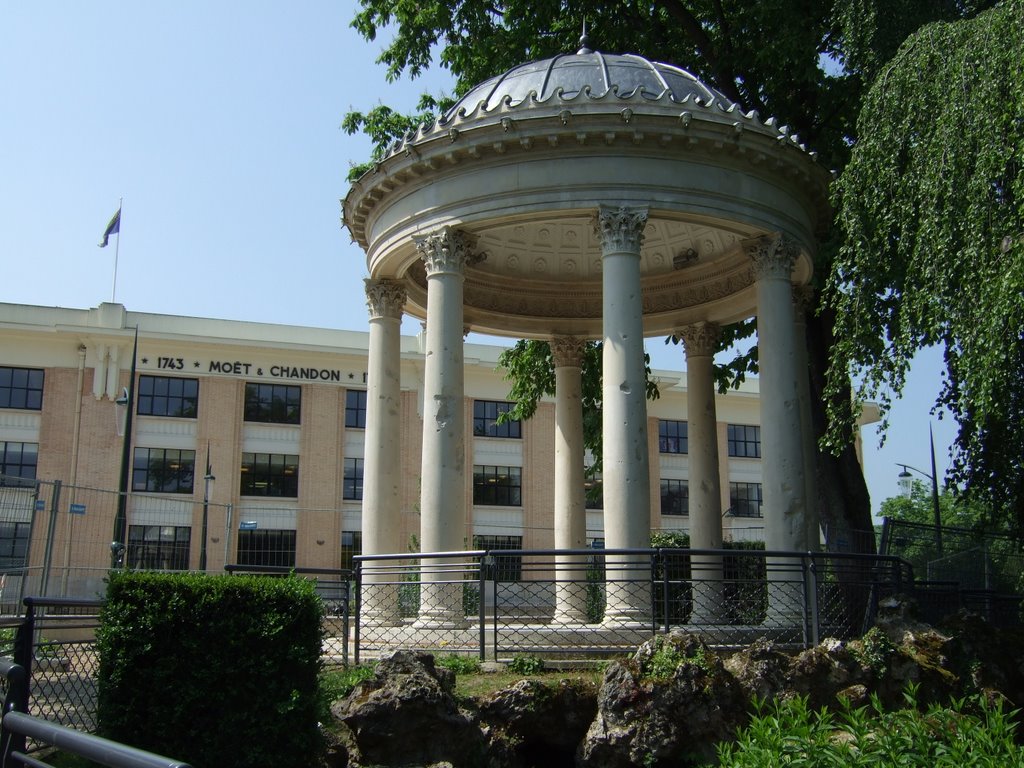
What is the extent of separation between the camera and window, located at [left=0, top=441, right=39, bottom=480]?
5394 centimetres

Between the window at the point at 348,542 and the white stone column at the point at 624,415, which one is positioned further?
the window at the point at 348,542

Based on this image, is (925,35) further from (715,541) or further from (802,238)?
(715,541)

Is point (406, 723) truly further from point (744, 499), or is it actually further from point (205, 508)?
point (744, 499)

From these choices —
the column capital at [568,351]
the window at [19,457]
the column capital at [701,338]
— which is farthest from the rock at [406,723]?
the window at [19,457]

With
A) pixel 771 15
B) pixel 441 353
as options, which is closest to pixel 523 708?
pixel 441 353

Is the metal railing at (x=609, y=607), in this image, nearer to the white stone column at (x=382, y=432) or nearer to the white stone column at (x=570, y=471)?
the white stone column at (x=382, y=432)

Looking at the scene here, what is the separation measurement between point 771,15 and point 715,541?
1253cm

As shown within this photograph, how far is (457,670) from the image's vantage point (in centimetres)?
1451

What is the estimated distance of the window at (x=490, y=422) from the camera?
2372 inches

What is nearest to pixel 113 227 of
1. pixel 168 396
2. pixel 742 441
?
pixel 168 396

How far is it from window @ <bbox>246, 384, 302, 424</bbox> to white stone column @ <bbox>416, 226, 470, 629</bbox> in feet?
130

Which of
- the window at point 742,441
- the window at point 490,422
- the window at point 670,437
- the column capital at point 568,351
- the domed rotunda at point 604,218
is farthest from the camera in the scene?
the window at point 742,441

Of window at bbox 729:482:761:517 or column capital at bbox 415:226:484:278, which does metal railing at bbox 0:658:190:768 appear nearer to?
column capital at bbox 415:226:484:278

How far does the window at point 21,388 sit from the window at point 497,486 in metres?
23.8
